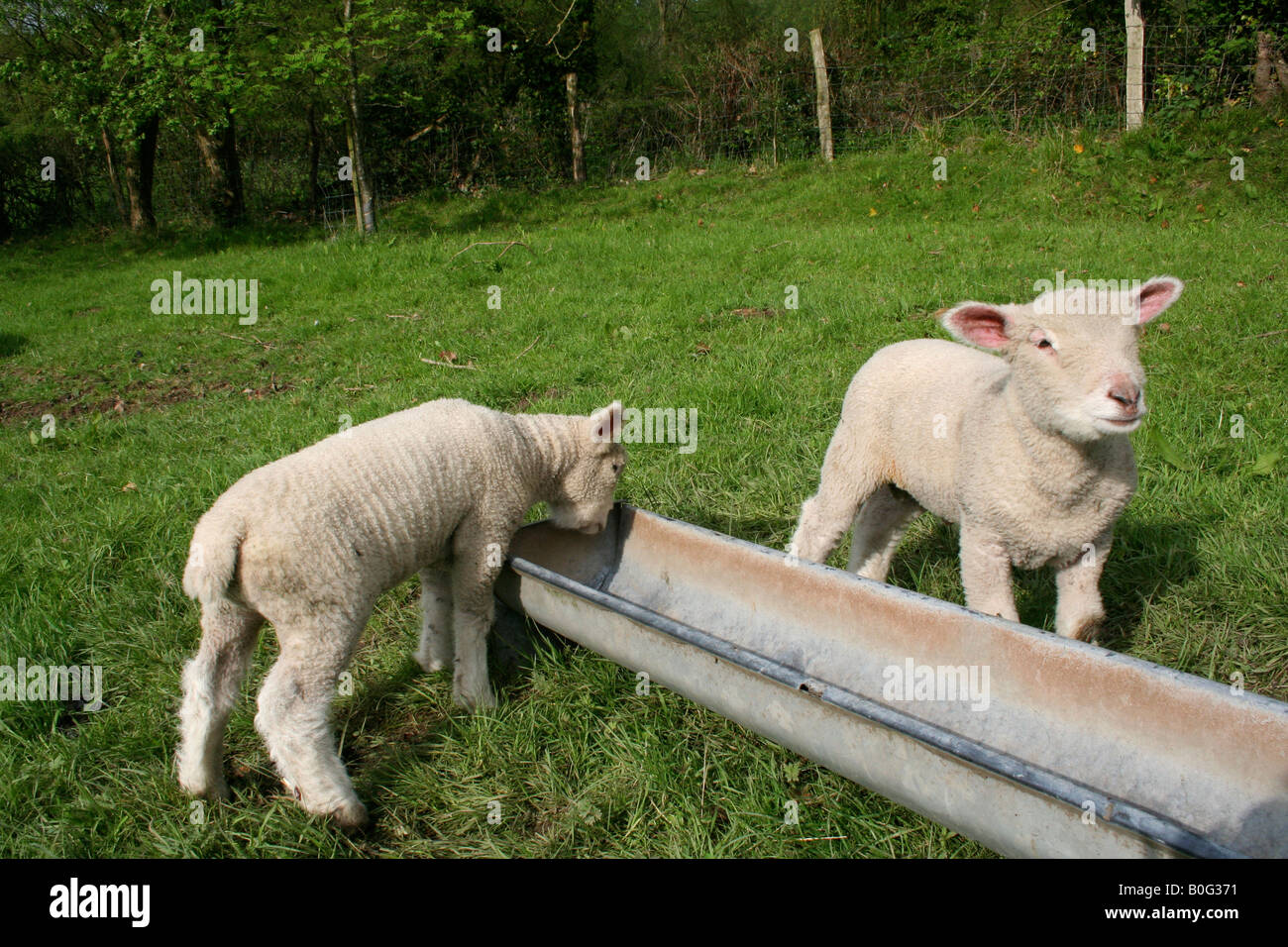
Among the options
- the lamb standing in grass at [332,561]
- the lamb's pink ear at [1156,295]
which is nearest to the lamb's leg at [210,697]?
the lamb standing in grass at [332,561]

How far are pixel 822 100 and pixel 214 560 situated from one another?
1426cm

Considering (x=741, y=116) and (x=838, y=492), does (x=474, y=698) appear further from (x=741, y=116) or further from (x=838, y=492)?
(x=741, y=116)

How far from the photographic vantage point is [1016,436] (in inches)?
125

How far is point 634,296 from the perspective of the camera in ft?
29.9

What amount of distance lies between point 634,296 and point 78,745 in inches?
265

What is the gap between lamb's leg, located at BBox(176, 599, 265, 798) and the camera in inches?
120

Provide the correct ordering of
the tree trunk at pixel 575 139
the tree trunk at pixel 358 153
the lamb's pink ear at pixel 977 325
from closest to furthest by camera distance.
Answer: the lamb's pink ear at pixel 977 325 → the tree trunk at pixel 358 153 → the tree trunk at pixel 575 139

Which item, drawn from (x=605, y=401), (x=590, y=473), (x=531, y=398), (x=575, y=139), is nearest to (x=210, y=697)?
(x=590, y=473)

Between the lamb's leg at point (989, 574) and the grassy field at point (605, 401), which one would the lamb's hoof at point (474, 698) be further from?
the lamb's leg at point (989, 574)

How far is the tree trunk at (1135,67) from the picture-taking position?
1216 cm

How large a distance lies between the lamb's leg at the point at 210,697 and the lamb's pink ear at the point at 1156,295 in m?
3.19

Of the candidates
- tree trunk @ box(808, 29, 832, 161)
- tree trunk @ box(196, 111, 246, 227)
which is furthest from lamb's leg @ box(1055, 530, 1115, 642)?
tree trunk @ box(196, 111, 246, 227)

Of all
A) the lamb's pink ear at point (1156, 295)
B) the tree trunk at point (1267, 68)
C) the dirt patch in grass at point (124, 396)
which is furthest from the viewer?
the tree trunk at point (1267, 68)

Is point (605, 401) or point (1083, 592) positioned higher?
point (605, 401)
